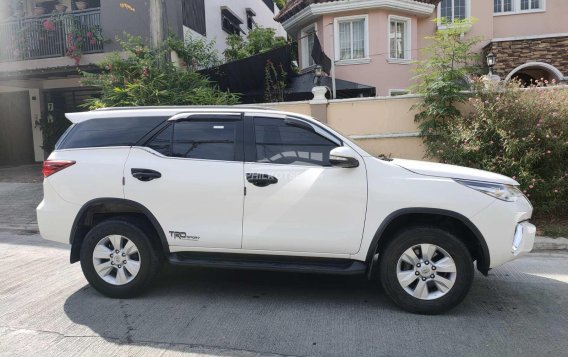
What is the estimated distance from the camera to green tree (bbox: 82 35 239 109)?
1025 centimetres

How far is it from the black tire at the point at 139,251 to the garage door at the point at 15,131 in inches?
561

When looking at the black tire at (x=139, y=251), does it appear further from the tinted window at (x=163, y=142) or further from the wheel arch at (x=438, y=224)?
the wheel arch at (x=438, y=224)

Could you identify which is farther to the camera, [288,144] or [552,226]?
[552,226]

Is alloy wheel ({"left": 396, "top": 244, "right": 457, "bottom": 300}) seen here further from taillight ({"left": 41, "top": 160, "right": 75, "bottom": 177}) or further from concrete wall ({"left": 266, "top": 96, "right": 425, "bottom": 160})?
concrete wall ({"left": 266, "top": 96, "right": 425, "bottom": 160})

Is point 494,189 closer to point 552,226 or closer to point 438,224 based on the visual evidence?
point 438,224

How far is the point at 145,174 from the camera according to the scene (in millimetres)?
4621

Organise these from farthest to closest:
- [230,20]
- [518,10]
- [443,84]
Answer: [230,20] < [518,10] < [443,84]

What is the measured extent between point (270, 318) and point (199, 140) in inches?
74.1

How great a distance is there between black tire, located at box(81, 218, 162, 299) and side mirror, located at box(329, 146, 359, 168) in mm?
2020

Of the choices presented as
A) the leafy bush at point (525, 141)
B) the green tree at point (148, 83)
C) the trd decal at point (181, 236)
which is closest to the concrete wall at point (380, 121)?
the leafy bush at point (525, 141)

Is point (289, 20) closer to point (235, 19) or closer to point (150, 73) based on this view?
point (235, 19)

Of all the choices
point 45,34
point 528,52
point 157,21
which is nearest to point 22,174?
point 45,34

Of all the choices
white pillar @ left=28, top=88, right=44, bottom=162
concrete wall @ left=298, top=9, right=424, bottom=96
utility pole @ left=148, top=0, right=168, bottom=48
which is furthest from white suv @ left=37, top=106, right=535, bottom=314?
white pillar @ left=28, top=88, right=44, bottom=162

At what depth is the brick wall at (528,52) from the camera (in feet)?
49.6
